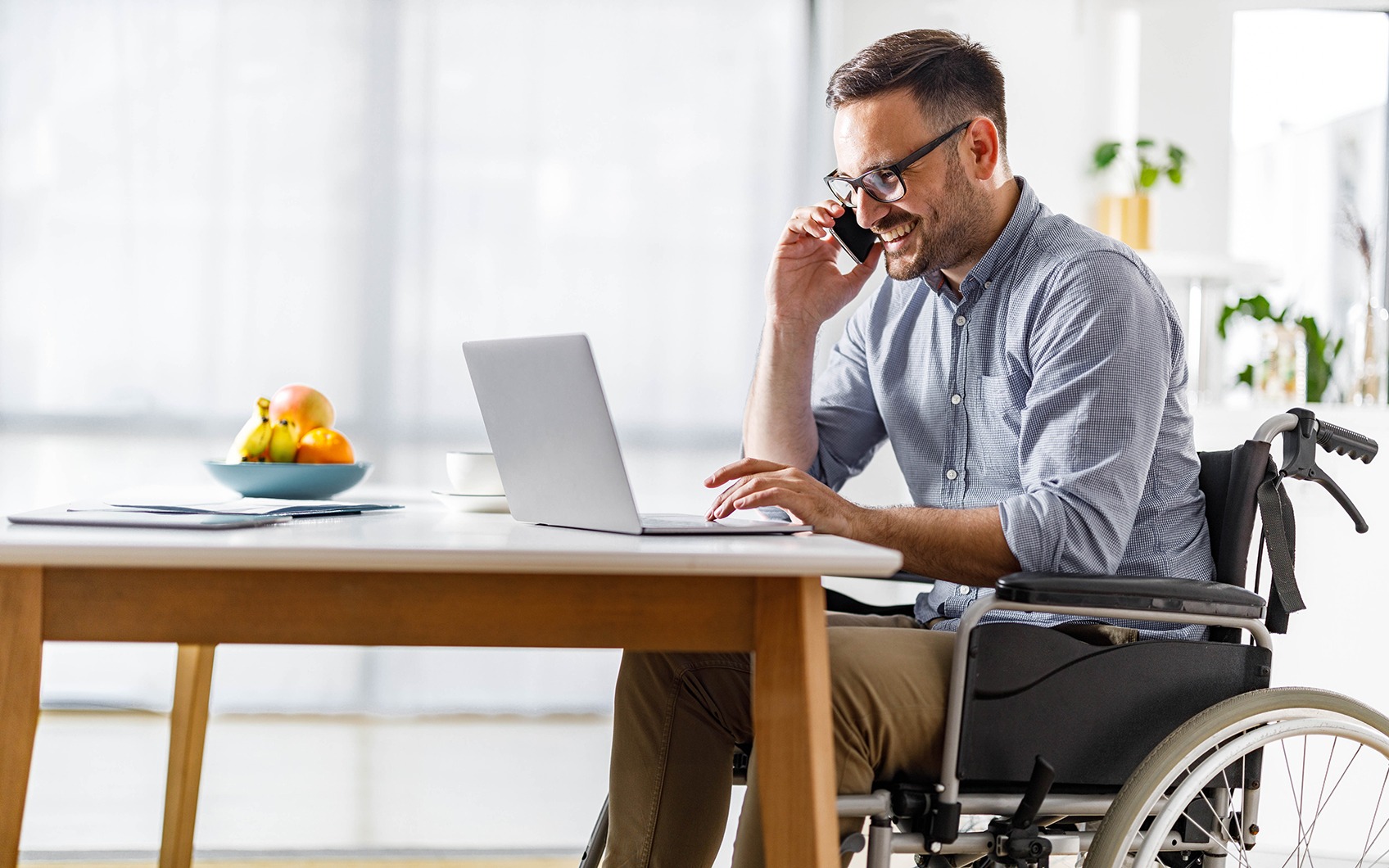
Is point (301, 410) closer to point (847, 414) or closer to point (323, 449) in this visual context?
point (323, 449)

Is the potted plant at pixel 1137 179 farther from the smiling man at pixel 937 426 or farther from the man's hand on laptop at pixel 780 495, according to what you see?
the man's hand on laptop at pixel 780 495

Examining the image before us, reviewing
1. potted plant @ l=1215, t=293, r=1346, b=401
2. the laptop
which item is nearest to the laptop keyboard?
the laptop

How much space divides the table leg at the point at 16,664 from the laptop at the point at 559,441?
0.44 metres

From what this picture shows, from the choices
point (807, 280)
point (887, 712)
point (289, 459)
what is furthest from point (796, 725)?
point (807, 280)

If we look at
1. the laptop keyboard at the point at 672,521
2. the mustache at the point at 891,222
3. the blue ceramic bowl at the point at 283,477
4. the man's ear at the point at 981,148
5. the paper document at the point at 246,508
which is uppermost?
the man's ear at the point at 981,148

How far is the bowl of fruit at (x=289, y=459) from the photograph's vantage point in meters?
1.42

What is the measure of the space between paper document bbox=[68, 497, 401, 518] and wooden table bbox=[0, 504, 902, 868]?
0.12 metres

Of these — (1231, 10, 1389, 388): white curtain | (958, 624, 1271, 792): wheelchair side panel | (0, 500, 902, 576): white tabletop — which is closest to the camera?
(0, 500, 902, 576): white tabletop

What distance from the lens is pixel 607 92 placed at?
3.57m

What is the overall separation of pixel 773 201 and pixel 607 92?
582 mm

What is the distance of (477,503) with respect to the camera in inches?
55.7

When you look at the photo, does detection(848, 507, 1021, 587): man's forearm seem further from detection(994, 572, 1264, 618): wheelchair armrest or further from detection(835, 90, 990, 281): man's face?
detection(835, 90, 990, 281): man's face

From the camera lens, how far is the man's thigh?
3.97ft

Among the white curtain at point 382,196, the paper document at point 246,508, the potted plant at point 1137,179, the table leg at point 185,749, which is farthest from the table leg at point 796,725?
the white curtain at point 382,196
